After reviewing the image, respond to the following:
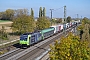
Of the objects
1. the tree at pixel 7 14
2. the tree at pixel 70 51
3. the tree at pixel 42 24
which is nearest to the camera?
the tree at pixel 70 51

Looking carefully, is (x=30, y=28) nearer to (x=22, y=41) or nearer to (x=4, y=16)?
(x=22, y=41)

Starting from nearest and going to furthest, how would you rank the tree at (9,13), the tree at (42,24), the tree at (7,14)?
1. the tree at (42,24)
2. the tree at (9,13)
3. the tree at (7,14)

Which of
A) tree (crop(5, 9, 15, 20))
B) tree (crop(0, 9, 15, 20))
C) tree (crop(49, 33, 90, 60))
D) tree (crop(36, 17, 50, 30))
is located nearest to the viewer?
tree (crop(49, 33, 90, 60))

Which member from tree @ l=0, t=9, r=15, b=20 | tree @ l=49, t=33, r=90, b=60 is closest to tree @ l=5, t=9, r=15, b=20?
tree @ l=0, t=9, r=15, b=20

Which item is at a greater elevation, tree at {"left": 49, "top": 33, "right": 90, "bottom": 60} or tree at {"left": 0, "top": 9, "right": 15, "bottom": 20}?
tree at {"left": 0, "top": 9, "right": 15, "bottom": 20}

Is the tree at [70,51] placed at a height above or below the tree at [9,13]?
below

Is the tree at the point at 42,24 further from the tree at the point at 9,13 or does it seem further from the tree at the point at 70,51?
the tree at the point at 9,13

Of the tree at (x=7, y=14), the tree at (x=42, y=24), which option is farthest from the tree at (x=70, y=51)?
the tree at (x=7, y=14)

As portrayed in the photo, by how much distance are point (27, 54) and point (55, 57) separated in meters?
16.2

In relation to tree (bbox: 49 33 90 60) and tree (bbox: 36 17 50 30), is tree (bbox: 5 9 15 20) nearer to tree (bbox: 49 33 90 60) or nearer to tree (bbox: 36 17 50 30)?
tree (bbox: 36 17 50 30)

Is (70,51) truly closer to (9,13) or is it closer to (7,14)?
(9,13)

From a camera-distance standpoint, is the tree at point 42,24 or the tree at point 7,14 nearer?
the tree at point 42,24

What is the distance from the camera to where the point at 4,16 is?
5861 inches

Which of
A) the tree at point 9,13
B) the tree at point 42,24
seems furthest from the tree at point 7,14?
the tree at point 42,24
